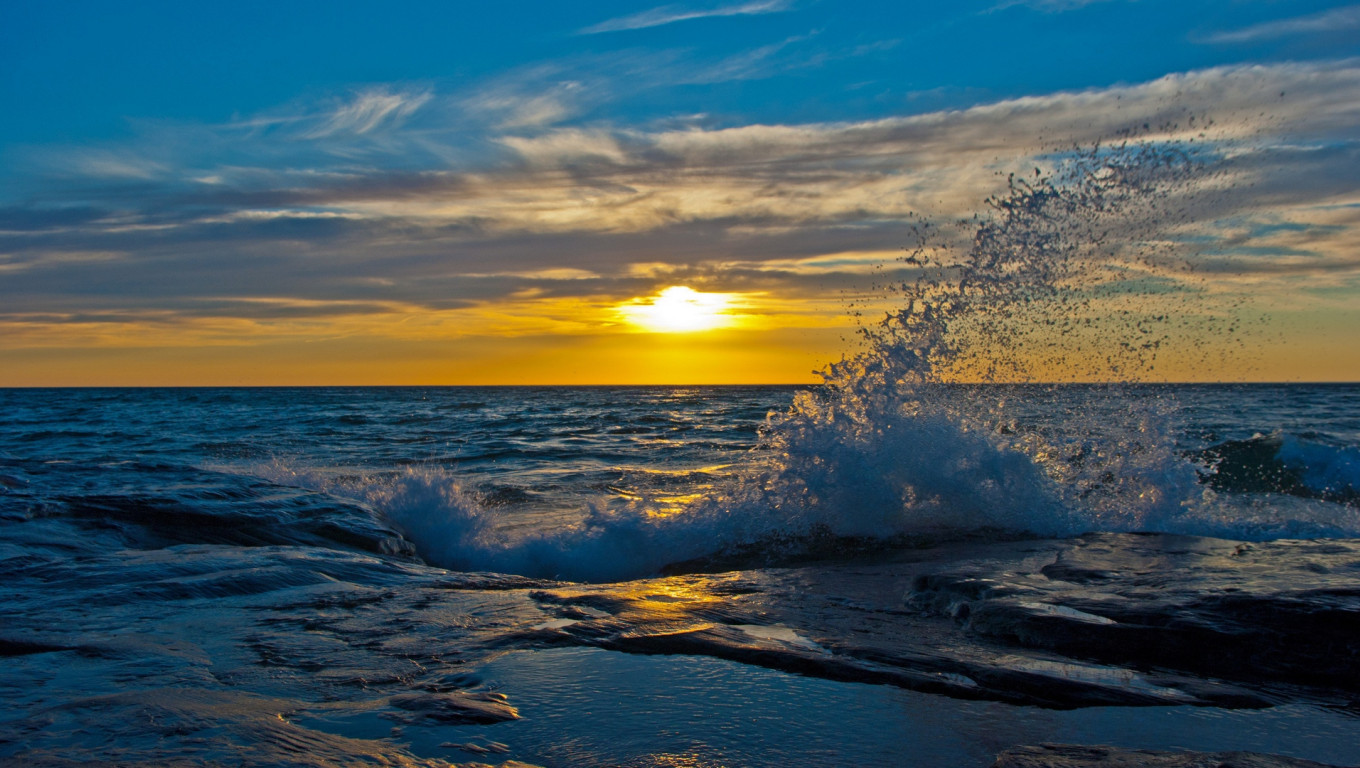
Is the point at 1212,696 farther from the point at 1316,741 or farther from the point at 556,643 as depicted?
the point at 556,643

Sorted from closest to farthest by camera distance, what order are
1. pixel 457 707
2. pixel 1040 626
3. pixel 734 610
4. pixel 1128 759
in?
1. pixel 1128 759
2. pixel 457 707
3. pixel 1040 626
4. pixel 734 610

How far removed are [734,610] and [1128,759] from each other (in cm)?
218

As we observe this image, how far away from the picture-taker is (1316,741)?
2652mm

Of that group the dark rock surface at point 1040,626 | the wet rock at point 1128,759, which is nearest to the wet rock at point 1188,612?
the dark rock surface at point 1040,626

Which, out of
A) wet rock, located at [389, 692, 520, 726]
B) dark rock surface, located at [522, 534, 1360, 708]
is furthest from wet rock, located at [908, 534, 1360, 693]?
wet rock, located at [389, 692, 520, 726]

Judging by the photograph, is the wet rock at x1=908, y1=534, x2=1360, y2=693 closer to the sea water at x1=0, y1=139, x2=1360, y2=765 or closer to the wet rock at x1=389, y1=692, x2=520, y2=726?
the sea water at x1=0, y1=139, x2=1360, y2=765

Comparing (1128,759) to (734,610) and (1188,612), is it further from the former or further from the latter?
(734,610)

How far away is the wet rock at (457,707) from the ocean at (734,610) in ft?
0.04

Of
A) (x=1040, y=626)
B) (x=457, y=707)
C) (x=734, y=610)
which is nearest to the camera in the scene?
(x=457, y=707)

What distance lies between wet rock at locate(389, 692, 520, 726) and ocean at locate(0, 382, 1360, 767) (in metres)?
0.01

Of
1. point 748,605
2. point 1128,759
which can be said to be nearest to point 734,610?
point 748,605

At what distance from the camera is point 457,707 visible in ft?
9.45

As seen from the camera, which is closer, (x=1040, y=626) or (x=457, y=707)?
(x=457, y=707)

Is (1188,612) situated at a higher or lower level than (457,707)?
higher
